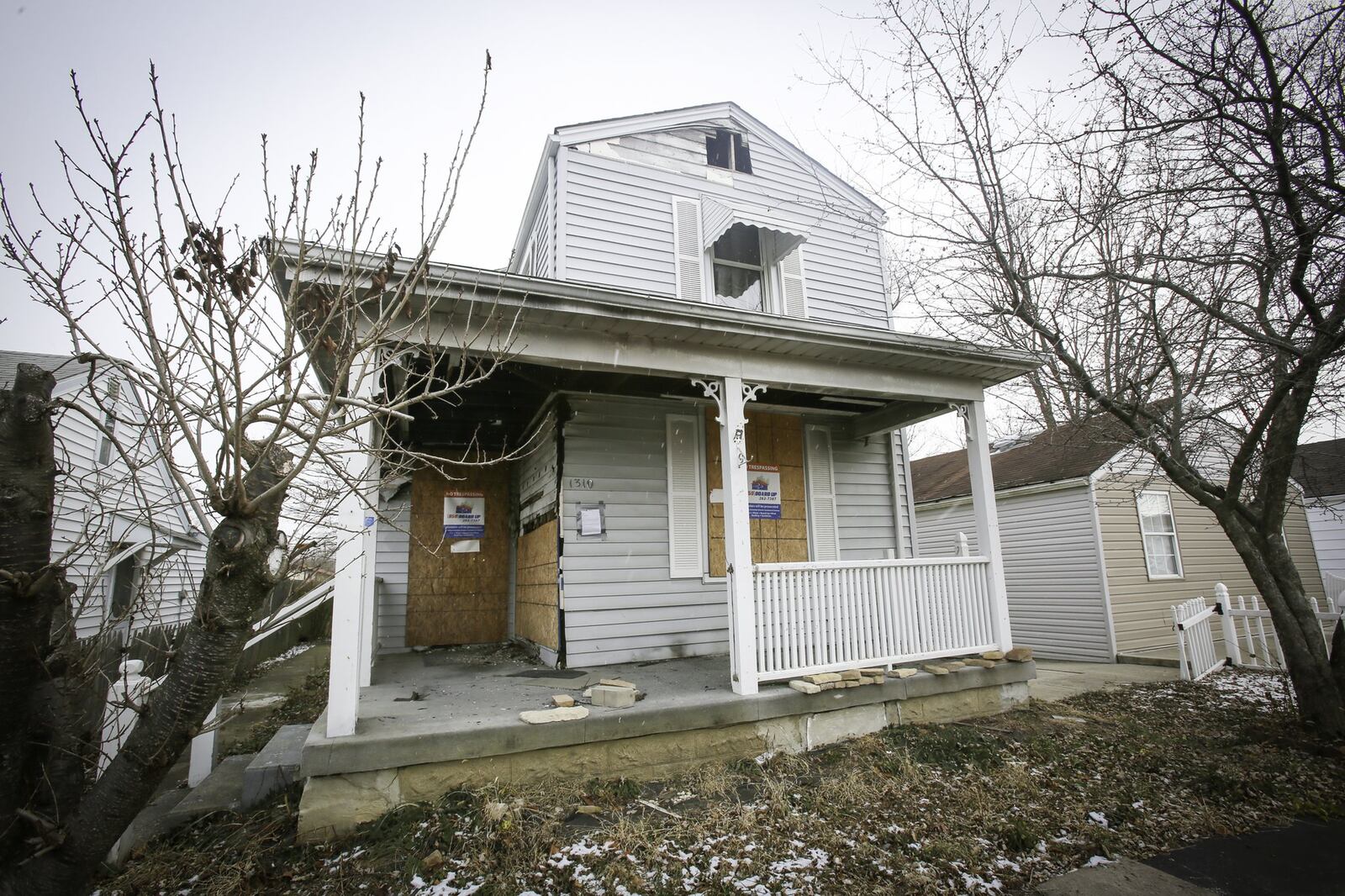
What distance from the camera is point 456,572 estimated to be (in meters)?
8.35

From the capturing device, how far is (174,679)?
203cm

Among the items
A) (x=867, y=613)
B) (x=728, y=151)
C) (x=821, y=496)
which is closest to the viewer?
(x=867, y=613)

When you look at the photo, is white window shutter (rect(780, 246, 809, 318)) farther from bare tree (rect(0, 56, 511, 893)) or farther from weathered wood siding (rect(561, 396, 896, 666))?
bare tree (rect(0, 56, 511, 893))

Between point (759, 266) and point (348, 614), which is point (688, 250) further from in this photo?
point (348, 614)

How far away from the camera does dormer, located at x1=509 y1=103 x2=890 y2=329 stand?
7594 millimetres

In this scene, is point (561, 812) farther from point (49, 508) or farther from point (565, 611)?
point (49, 508)

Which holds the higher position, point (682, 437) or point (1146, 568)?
point (682, 437)

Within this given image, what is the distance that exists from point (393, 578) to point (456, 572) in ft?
2.54

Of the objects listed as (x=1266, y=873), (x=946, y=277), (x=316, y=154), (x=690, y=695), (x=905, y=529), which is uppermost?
(x=946, y=277)

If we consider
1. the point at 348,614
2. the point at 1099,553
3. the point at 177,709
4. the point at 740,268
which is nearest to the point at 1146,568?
the point at 1099,553

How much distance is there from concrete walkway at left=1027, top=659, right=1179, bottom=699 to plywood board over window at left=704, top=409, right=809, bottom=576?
3.03m

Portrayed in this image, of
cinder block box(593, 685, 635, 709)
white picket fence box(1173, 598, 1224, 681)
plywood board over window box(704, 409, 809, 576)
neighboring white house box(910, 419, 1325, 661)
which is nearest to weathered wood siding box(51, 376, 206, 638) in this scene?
cinder block box(593, 685, 635, 709)

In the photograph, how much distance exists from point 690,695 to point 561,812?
1.32m

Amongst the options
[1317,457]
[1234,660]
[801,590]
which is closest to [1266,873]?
[801,590]
